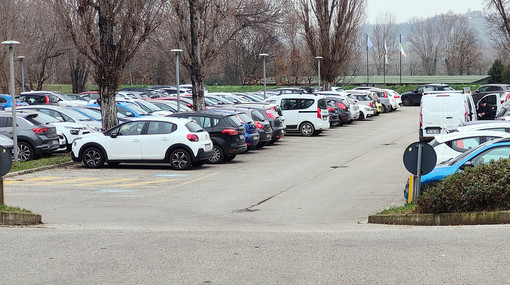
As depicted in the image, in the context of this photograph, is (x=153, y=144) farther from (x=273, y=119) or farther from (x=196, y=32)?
(x=196, y=32)

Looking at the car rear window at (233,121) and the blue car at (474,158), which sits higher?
the car rear window at (233,121)

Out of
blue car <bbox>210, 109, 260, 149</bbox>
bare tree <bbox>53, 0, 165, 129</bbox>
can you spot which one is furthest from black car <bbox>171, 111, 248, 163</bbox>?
bare tree <bbox>53, 0, 165, 129</bbox>

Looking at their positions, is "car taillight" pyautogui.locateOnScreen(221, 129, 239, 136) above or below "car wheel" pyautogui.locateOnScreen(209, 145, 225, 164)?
above

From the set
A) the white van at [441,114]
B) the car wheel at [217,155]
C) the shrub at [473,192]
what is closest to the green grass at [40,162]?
the car wheel at [217,155]

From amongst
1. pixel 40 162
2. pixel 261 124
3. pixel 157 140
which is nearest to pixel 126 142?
pixel 157 140

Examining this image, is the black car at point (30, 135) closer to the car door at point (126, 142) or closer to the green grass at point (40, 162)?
the green grass at point (40, 162)

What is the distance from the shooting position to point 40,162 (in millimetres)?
23281

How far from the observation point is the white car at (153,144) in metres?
22.0

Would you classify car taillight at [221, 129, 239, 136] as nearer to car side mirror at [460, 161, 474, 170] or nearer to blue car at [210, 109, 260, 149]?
blue car at [210, 109, 260, 149]

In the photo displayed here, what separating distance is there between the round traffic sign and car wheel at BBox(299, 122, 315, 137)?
831 inches

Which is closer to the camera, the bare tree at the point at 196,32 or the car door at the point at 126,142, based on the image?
the car door at the point at 126,142

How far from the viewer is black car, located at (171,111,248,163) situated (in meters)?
23.8

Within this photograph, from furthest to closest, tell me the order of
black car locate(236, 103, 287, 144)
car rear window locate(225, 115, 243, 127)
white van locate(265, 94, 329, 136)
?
white van locate(265, 94, 329, 136) < black car locate(236, 103, 287, 144) < car rear window locate(225, 115, 243, 127)

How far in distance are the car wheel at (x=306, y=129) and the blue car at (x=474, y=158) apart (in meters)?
19.8
